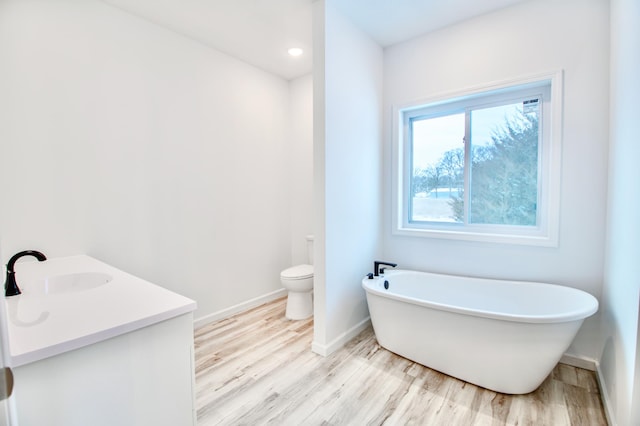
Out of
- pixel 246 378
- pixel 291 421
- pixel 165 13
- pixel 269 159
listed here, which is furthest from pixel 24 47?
pixel 291 421

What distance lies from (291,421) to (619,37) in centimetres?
292

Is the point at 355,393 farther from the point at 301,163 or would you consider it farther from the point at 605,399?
the point at 301,163

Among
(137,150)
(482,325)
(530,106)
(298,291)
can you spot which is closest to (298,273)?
(298,291)

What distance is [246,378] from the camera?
1.98 metres

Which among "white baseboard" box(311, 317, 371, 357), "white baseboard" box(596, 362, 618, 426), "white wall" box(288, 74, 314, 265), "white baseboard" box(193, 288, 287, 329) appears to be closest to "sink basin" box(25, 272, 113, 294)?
"white baseboard" box(193, 288, 287, 329)

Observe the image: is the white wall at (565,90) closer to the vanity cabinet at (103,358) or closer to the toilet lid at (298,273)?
the toilet lid at (298,273)

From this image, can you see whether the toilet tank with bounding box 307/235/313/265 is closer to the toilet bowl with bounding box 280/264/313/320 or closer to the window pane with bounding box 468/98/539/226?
the toilet bowl with bounding box 280/264/313/320

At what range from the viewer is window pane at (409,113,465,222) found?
2.71 m

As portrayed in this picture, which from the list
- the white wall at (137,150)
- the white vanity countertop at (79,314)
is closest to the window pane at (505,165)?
the white wall at (137,150)

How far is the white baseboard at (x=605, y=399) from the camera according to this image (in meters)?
1.53

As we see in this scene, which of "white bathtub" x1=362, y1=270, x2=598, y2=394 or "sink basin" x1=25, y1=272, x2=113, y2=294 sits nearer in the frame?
"sink basin" x1=25, y1=272, x2=113, y2=294

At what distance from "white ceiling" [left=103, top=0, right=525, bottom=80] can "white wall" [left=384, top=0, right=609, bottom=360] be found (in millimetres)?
213

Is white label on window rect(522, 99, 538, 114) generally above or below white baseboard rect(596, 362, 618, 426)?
above

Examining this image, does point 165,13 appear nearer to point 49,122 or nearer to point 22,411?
point 49,122
